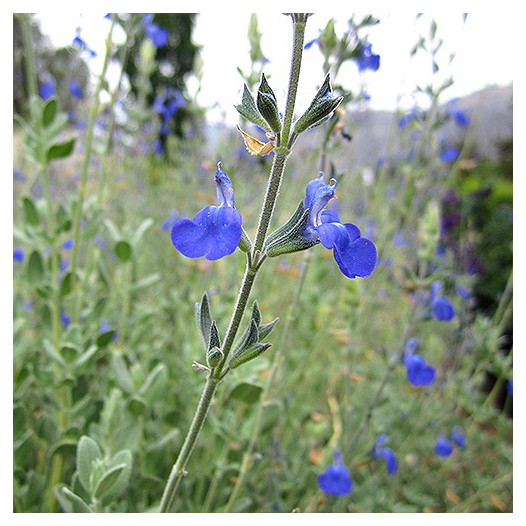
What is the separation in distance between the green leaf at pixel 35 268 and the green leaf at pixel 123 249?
0.21 m

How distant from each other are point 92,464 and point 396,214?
155 centimetres

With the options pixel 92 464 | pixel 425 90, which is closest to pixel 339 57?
pixel 425 90

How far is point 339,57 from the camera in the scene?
1419 millimetres

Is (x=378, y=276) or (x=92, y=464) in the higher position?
(x=378, y=276)

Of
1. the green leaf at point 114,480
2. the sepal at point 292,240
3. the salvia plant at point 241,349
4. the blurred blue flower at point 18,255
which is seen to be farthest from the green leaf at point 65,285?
the sepal at point 292,240

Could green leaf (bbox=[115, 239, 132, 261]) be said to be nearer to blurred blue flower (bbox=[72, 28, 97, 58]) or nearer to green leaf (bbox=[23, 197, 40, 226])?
green leaf (bbox=[23, 197, 40, 226])

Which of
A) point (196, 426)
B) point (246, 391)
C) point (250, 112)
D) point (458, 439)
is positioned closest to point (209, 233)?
point (250, 112)

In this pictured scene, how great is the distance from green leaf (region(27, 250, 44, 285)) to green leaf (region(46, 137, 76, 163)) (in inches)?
10.2

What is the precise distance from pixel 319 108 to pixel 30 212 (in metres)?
1.05

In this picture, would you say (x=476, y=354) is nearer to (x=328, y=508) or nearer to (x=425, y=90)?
(x=328, y=508)

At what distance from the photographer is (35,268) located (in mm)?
1497

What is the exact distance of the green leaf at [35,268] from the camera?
1483 millimetres

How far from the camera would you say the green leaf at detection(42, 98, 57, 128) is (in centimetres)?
138

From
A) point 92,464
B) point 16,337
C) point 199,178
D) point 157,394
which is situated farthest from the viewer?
point 199,178
